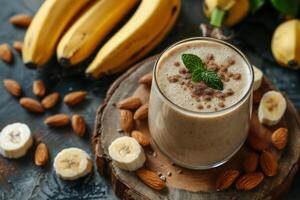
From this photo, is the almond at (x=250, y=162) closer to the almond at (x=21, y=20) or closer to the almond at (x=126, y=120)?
the almond at (x=126, y=120)

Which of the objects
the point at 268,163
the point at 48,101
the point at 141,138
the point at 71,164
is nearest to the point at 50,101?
the point at 48,101

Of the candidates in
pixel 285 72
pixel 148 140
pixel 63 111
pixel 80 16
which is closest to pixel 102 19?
pixel 80 16

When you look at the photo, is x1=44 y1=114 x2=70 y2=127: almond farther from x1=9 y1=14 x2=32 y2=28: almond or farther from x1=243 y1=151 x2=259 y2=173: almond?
x1=243 y1=151 x2=259 y2=173: almond

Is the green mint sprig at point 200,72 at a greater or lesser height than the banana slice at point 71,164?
greater

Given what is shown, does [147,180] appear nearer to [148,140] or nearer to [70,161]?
[148,140]

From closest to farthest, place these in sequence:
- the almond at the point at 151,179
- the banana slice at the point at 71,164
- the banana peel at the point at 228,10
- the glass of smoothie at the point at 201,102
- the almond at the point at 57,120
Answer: the glass of smoothie at the point at 201,102 < the almond at the point at 151,179 < the banana slice at the point at 71,164 < the almond at the point at 57,120 < the banana peel at the point at 228,10

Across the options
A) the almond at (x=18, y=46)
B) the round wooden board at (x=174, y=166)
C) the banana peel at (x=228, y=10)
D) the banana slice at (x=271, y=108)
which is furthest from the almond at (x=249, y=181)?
the almond at (x=18, y=46)
